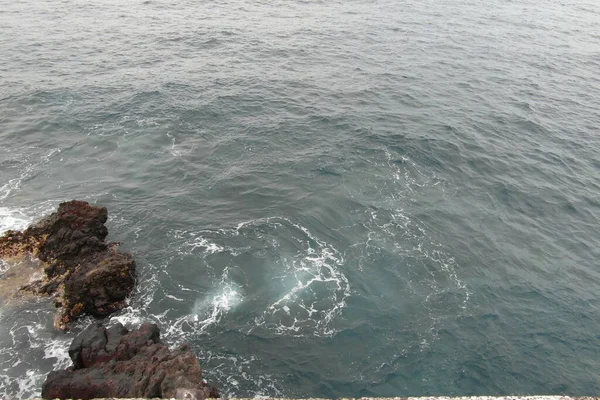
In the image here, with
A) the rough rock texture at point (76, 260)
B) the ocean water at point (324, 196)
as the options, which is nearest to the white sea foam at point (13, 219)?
the ocean water at point (324, 196)

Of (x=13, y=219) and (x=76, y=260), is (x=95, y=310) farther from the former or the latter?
(x=13, y=219)

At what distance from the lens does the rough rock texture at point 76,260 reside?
29.3 meters

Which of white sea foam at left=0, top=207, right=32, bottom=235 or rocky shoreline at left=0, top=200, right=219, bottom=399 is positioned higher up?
rocky shoreline at left=0, top=200, right=219, bottom=399

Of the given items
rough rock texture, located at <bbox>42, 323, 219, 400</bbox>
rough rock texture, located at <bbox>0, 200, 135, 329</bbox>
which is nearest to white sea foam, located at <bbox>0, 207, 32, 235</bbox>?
rough rock texture, located at <bbox>0, 200, 135, 329</bbox>

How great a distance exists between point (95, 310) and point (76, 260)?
16.0 feet

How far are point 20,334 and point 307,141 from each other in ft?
108

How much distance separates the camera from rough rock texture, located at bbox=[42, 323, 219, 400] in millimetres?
20575

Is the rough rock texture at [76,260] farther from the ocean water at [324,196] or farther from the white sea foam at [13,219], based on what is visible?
the white sea foam at [13,219]

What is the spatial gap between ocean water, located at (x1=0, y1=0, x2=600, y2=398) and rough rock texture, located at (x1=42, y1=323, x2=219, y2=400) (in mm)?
3008

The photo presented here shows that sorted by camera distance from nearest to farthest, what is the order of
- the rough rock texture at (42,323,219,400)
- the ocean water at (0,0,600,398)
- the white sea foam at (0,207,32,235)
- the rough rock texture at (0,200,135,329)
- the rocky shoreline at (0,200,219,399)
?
the rough rock texture at (42,323,219,400) < the rocky shoreline at (0,200,219,399) < the ocean water at (0,0,600,398) < the rough rock texture at (0,200,135,329) < the white sea foam at (0,207,32,235)

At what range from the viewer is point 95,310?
29.3 meters

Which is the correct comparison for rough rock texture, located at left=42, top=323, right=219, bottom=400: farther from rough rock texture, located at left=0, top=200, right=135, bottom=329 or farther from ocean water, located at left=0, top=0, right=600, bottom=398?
rough rock texture, located at left=0, top=200, right=135, bottom=329

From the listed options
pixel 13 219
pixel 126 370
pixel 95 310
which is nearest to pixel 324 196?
pixel 95 310

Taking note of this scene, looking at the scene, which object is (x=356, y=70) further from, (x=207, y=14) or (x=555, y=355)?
(x=555, y=355)
